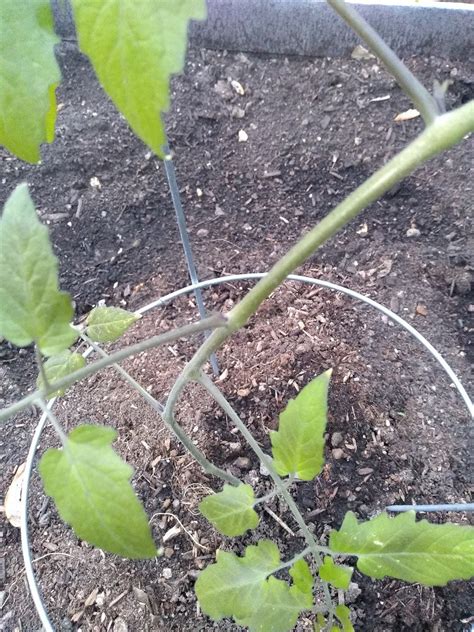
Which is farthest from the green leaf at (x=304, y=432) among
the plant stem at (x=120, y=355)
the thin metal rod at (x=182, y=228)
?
the thin metal rod at (x=182, y=228)

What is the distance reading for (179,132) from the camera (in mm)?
1480

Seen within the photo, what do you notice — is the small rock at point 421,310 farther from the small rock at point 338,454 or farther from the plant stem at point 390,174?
the plant stem at point 390,174

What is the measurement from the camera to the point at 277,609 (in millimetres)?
632

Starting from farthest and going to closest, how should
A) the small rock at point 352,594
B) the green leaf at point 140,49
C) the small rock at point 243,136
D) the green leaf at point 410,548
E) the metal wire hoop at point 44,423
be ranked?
the small rock at point 243,136
the small rock at point 352,594
the metal wire hoop at point 44,423
the green leaf at point 410,548
the green leaf at point 140,49

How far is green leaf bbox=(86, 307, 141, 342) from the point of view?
63 centimetres

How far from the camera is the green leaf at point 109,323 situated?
632 mm

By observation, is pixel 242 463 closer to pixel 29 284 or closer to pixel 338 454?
pixel 338 454

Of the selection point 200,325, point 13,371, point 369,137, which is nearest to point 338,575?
point 200,325

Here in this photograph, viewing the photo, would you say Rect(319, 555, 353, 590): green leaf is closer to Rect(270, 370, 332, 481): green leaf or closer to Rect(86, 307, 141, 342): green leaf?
Rect(270, 370, 332, 481): green leaf

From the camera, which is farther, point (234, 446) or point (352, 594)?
point (234, 446)

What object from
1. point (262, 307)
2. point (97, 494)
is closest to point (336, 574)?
point (97, 494)

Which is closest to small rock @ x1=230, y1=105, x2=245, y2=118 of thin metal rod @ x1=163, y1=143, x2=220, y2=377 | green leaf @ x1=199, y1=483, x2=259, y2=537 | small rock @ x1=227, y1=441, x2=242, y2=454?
thin metal rod @ x1=163, y1=143, x2=220, y2=377

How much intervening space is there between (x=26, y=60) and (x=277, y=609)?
1.94 feet

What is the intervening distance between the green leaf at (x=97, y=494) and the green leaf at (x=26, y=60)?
25cm
